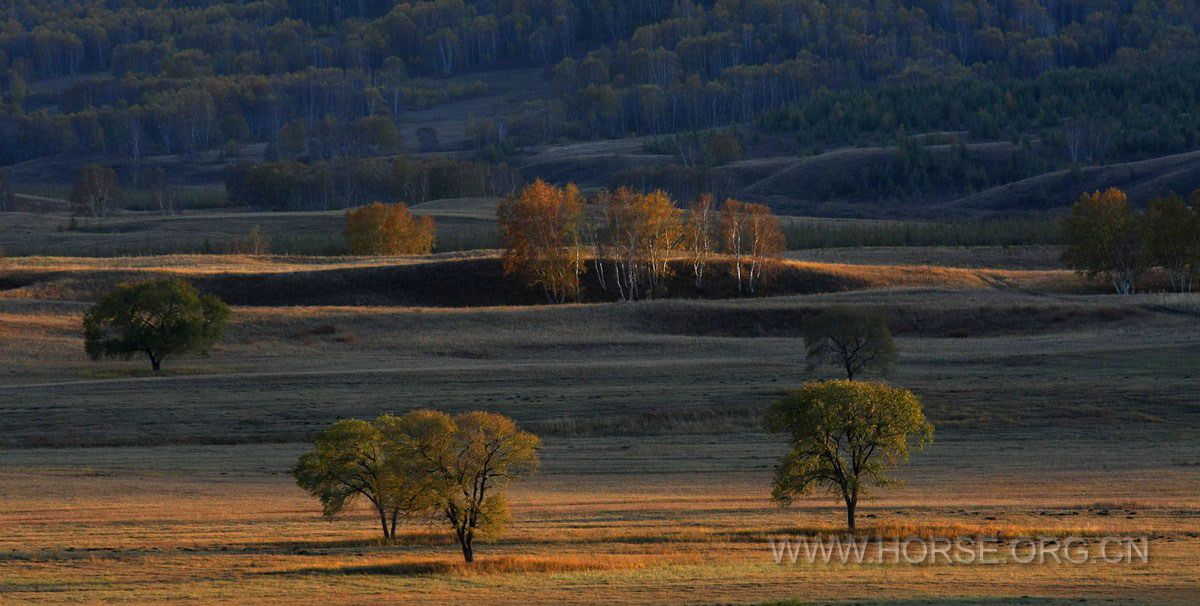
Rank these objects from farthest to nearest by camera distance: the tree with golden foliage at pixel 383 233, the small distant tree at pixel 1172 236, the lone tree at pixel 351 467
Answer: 1. the tree with golden foliage at pixel 383 233
2. the small distant tree at pixel 1172 236
3. the lone tree at pixel 351 467

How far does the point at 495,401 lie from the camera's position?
5197cm

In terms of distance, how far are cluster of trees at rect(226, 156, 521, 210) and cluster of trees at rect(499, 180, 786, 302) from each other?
87.1 metres

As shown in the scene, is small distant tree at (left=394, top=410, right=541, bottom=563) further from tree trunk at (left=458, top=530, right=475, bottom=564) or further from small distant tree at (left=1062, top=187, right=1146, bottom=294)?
small distant tree at (left=1062, top=187, right=1146, bottom=294)

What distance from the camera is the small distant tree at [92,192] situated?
164000 mm

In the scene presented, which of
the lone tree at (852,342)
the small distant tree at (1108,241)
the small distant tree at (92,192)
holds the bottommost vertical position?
the lone tree at (852,342)

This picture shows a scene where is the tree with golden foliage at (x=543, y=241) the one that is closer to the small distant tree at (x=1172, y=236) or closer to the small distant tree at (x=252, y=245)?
the small distant tree at (x=1172, y=236)

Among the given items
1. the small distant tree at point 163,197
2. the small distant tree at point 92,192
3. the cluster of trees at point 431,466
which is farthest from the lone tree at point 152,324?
the small distant tree at point 163,197

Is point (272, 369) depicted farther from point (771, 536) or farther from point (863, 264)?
point (863, 264)

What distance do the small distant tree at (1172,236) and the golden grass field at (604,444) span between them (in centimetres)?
550

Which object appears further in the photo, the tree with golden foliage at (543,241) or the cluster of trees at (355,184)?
the cluster of trees at (355,184)

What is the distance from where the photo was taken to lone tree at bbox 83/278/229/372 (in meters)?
62.5

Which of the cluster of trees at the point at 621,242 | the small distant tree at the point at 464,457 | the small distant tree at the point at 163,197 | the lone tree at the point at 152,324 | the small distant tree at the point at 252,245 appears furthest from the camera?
the small distant tree at the point at 163,197

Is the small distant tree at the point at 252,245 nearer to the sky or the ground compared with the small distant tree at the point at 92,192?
nearer to the ground

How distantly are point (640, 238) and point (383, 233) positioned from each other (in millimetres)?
31348
